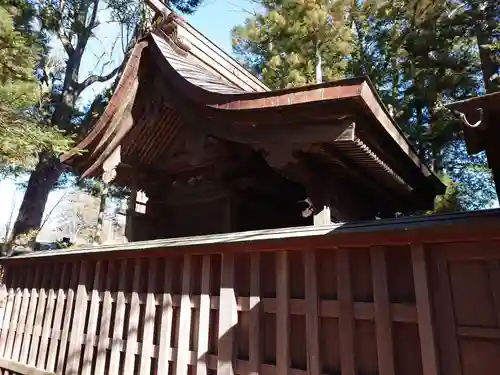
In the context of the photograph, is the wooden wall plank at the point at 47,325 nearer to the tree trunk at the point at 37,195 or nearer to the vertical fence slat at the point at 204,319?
the vertical fence slat at the point at 204,319

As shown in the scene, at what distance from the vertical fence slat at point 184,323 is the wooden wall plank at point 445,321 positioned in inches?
68.7

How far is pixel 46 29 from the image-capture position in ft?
37.9

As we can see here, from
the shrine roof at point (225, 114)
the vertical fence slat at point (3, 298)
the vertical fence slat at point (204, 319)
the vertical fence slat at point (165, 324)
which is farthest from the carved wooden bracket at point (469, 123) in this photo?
the vertical fence slat at point (3, 298)

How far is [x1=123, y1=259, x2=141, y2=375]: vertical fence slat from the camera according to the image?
2982mm

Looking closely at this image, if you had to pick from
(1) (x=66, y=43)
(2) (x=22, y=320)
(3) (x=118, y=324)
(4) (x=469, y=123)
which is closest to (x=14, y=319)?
(2) (x=22, y=320)

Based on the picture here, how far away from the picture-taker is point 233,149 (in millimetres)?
3783

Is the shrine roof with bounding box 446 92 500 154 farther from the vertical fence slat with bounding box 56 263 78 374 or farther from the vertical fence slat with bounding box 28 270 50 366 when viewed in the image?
the vertical fence slat with bounding box 28 270 50 366

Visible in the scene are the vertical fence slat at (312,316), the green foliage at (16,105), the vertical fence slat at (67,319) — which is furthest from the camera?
the green foliage at (16,105)

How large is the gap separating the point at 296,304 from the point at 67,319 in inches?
109

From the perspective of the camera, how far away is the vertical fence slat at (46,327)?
3818mm

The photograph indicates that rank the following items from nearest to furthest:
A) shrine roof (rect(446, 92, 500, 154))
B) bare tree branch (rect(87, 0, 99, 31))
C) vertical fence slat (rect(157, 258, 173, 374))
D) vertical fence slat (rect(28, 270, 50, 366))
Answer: shrine roof (rect(446, 92, 500, 154)) → vertical fence slat (rect(157, 258, 173, 374)) → vertical fence slat (rect(28, 270, 50, 366)) → bare tree branch (rect(87, 0, 99, 31))

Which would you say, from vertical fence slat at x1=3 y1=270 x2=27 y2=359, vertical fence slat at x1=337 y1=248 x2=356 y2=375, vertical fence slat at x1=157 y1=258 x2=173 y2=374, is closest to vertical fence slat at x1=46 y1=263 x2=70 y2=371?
vertical fence slat at x1=3 y1=270 x2=27 y2=359

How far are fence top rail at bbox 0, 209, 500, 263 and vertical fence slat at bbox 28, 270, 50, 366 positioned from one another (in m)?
2.15

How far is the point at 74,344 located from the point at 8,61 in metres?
4.40
